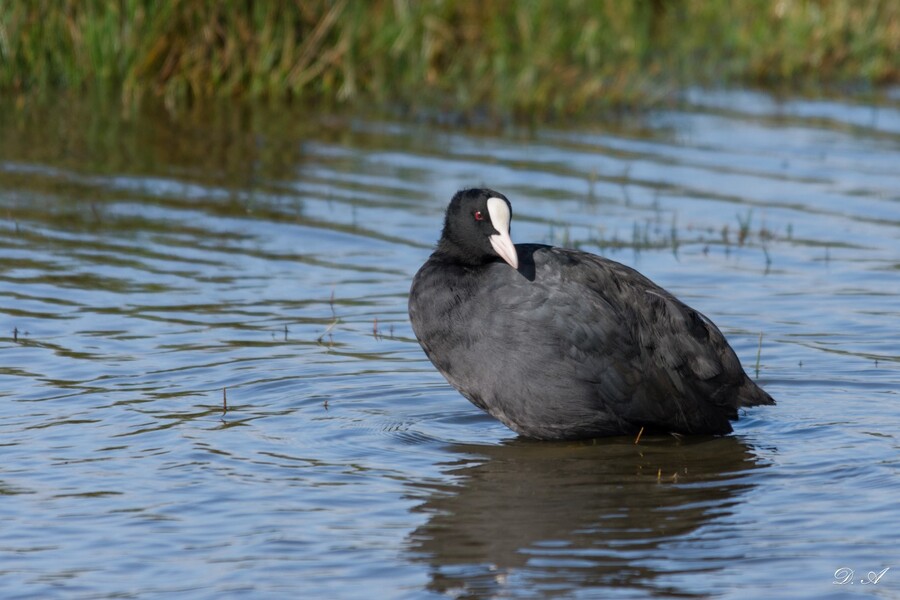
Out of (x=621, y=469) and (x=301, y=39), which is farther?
(x=301, y=39)

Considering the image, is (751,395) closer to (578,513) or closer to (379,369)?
(578,513)

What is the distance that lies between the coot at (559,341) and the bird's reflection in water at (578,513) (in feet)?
0.48

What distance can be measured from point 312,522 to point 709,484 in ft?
4.74

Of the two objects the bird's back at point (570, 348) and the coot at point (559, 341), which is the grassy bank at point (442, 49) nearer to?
the coot at point (559, 341)

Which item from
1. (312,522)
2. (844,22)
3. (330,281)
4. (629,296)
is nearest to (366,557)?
(312,522)

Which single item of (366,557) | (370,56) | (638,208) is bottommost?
(366,557)

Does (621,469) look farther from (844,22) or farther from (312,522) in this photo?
(844,22)

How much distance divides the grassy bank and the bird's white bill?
5.85 m

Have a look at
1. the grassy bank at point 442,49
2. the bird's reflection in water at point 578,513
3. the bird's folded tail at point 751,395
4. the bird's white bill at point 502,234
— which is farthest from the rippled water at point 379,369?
the bird's white bill at point 502,234

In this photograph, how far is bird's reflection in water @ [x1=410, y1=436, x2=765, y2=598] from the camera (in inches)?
170

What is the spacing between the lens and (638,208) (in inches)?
382

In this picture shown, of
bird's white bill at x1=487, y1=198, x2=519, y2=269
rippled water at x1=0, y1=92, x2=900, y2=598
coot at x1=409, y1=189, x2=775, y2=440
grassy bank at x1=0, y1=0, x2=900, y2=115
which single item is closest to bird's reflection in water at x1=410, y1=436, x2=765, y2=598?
rippled water at x1=0, y1=92, x2=900, y2=598

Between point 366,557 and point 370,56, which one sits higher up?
point 370,56

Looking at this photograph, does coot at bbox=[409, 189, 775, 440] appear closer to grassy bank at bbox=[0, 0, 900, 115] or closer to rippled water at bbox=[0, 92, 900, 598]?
rippled water at bbox=[0, 92, 900, 598]
